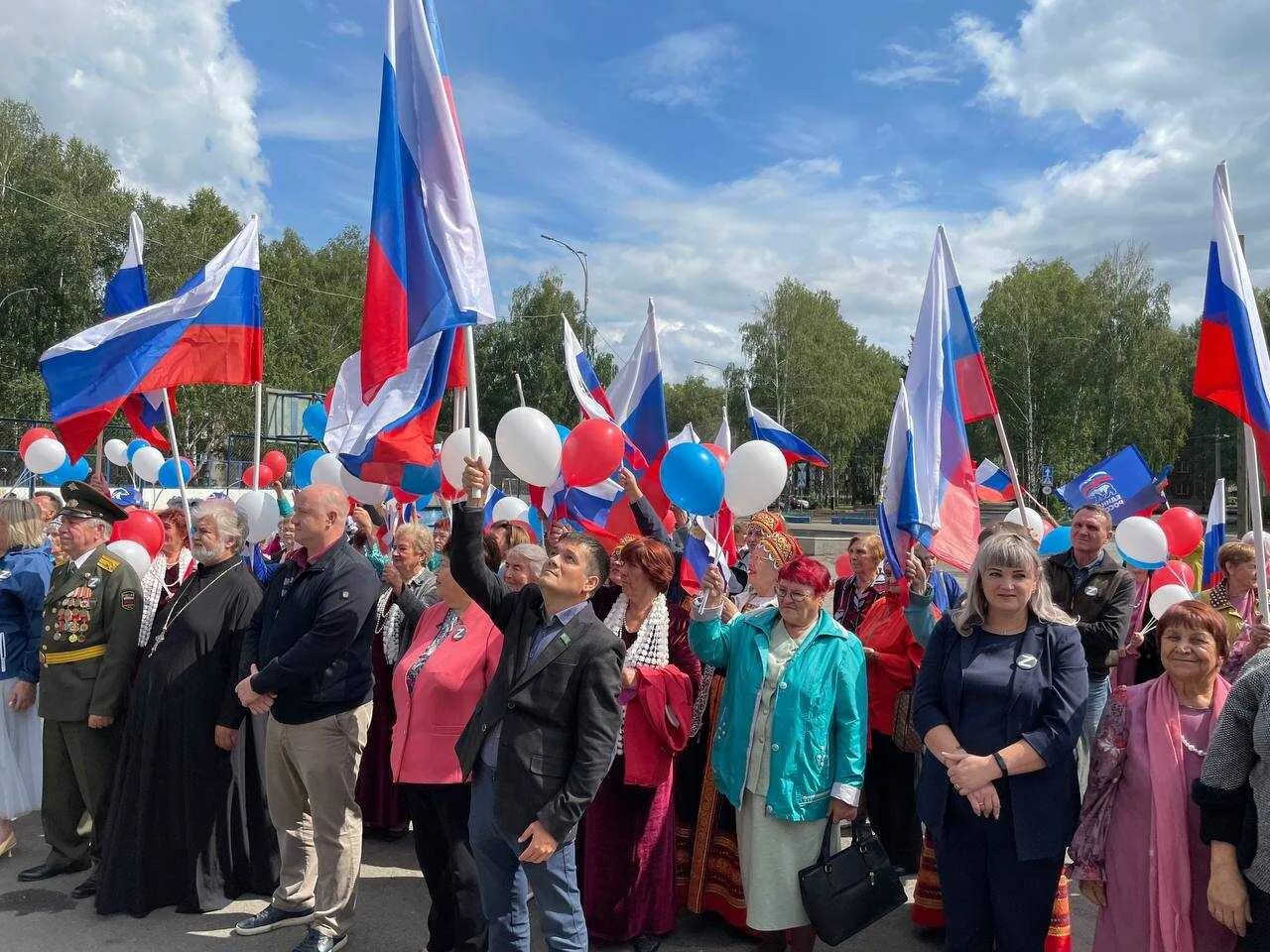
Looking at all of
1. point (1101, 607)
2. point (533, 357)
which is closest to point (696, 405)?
point (533, 357)

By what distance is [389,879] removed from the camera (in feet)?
15.9

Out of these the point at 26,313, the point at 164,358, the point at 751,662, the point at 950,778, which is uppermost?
the point at 26,313

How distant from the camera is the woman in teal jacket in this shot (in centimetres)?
361

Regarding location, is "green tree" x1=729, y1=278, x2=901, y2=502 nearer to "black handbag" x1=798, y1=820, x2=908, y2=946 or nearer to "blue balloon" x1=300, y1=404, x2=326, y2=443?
"blue balloon" x1=300, y1=404, x2=326, y2=443

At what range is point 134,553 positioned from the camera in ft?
17.7

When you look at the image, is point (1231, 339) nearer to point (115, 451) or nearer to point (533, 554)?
point (533, 554)

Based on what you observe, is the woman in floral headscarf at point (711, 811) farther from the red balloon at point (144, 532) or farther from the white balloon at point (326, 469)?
the white balloon at point (326, 469)

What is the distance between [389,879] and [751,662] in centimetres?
241

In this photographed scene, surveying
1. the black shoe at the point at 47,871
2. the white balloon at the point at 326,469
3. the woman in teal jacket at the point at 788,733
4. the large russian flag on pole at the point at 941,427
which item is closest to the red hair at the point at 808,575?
the woman in teal jacket at the point at 788,733

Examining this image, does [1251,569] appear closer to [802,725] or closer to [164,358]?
[802,725]

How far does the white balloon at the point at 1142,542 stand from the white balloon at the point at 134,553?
5.90m

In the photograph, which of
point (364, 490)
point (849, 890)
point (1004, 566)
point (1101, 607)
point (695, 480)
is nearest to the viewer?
point (1004, 566)

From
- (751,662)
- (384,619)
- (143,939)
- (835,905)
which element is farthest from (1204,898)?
(143,939)

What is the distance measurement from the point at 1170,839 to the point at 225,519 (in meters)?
4.16
